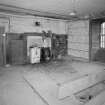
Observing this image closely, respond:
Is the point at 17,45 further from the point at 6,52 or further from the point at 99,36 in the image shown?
the point at 99,36

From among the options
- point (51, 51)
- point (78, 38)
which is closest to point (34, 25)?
point (51, 51)

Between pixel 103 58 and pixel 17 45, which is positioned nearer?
pixel 17 45

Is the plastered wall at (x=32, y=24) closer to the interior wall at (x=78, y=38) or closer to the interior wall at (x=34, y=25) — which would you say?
the interior wall at (x=34, y=25)

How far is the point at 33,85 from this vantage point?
2.98 metres

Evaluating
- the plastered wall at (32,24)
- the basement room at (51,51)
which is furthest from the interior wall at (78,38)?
the plastered wall at (32,24)

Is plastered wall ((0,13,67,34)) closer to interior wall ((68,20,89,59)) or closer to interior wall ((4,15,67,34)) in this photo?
interior wall ((4,15,67,34))

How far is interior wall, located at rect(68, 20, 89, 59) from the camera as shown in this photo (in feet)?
20.5

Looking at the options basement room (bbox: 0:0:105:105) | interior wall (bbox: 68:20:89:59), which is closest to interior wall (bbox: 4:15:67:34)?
basement room (bbox: 0:0:105:105)

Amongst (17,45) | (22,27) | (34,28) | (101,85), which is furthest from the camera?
(34,28)

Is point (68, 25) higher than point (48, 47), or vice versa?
point (68, 25)

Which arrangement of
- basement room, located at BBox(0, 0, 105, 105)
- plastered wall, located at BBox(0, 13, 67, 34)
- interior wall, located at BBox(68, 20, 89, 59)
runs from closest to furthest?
basement room, located at BBox(0, 0, 105, 105), plastered wall, located at BBox(0, 13, 67, 34), interior wall, located at BBox(68, 20, 89, 59)

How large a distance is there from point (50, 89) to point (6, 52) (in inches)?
143

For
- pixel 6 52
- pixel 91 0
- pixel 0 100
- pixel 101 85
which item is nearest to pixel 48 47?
pixel 6 52

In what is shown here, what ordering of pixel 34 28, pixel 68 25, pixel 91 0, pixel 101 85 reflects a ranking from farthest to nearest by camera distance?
pixel 68 25 < pixel 34 28 < pixel 91 0 < pixel 101 85
